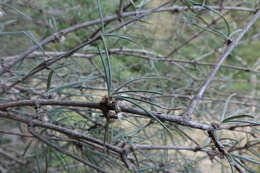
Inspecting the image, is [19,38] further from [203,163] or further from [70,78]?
[203,163]

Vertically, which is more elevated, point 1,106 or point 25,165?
point 1,106

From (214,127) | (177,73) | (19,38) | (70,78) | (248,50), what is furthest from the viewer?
(248,50)

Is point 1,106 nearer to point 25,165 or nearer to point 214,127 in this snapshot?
point 214,127

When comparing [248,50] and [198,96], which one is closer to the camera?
[198,96]

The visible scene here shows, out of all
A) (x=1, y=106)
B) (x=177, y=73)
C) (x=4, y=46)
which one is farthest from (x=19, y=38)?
(x=1, y=106)

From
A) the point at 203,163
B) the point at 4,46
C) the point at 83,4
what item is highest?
the point at 83,4

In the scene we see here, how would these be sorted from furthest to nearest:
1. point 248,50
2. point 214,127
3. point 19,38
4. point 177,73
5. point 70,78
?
point 248,50 → point 19,38 → point 177,73 → point 70,78 → point 214,127

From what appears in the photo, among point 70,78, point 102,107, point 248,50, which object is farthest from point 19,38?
point 248,50

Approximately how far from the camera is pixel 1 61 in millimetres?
454

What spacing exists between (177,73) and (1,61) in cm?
55

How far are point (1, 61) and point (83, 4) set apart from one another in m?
0.45

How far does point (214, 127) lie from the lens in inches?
7.9

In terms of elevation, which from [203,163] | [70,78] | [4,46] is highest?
[4,46]

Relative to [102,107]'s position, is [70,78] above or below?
above
